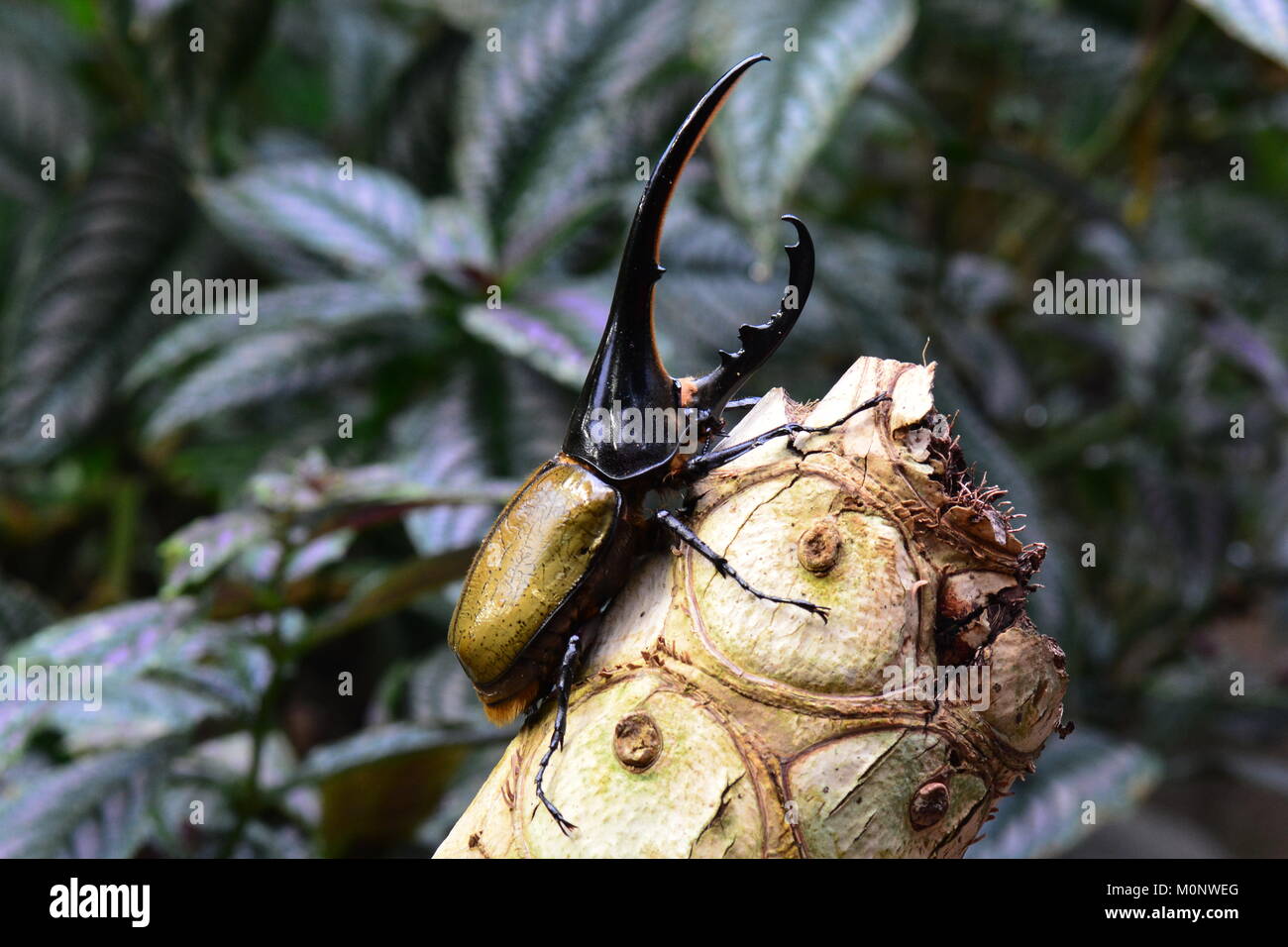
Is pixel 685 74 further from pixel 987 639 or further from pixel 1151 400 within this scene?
pixel 987 639

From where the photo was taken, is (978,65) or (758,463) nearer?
(758,463)

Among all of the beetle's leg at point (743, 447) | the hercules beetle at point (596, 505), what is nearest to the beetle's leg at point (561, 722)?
the hercules beetle at point (596, 505)

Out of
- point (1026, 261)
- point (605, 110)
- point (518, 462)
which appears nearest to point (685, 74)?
point (605, 110)

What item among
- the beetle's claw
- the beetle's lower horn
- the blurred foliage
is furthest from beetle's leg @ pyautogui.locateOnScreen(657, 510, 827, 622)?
the blurred foliage

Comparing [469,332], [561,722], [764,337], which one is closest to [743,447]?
[764,337]

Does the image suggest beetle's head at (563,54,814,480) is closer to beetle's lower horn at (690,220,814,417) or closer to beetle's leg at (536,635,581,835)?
beetle's lower horn at (690,220,814,417)
